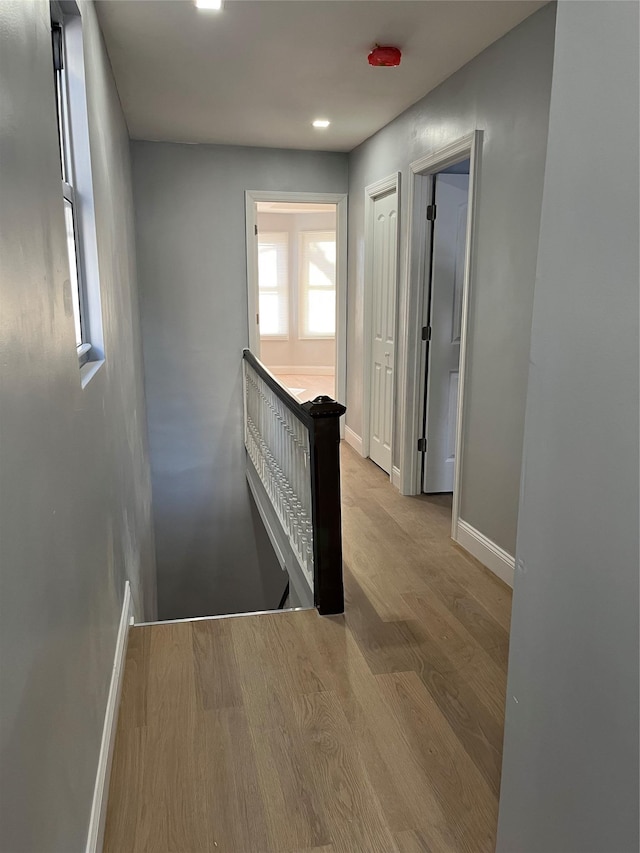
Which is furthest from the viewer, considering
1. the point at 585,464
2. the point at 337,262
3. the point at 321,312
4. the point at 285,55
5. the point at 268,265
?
the point at 321,312

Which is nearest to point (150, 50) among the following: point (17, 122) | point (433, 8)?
point (433, 8)

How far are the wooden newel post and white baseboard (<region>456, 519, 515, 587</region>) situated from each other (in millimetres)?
880

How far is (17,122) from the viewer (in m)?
1.21

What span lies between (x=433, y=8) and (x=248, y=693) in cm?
288

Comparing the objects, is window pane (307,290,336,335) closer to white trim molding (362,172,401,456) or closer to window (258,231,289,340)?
window (258,231,289,340)

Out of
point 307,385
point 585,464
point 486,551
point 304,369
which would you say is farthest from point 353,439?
point 585,464

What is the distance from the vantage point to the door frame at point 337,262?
5.72 metres

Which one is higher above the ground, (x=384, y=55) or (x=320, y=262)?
(x=384, y=55)

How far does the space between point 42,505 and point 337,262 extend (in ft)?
16.5

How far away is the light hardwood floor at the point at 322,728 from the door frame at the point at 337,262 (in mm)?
3172

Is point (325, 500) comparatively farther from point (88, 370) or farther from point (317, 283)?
point (317, 283)

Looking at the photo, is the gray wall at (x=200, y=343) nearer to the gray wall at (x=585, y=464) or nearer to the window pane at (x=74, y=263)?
the window pane at (x=74, y=263)

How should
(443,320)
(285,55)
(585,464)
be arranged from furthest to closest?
(443,320) → (285,55) → (585,464)

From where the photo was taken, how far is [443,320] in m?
4.35
